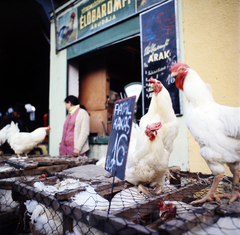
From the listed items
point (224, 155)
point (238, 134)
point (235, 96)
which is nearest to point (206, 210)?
point (224, 155)

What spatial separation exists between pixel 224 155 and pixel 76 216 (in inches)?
45.8

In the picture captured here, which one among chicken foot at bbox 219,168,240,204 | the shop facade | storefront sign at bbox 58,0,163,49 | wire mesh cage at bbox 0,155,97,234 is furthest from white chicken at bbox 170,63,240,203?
storefront sign at bbox 58,0,163,49

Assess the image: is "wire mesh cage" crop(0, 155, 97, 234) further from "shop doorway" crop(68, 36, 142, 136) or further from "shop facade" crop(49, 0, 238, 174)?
Answer: "shop doorway" crop(68, 36, 142, 136)

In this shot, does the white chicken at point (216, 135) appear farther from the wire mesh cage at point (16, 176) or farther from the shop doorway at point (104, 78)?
the shop doorway at point (104, 78)

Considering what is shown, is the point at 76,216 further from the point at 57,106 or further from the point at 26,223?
the point at 57,106

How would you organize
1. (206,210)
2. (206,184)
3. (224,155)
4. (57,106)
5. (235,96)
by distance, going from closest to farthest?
1. (206,210)
2. (224,155)
3. (206,184)
4. (235,96)
5. (57,106)

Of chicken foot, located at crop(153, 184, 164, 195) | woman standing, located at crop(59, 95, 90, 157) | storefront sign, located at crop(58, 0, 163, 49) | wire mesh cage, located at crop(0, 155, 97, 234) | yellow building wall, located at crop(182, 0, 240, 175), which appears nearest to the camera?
chicken foot, located at crop(153, 184, 164, 195)

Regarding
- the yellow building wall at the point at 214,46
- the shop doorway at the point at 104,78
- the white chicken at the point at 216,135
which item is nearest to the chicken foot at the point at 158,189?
the white chicken at the point at 216,135

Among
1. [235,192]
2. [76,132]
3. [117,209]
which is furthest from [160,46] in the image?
[117,209]

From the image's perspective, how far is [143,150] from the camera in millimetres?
1869

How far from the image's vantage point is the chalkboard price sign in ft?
4.63

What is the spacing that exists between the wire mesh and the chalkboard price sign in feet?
0.89

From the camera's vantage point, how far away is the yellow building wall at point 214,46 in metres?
2.70

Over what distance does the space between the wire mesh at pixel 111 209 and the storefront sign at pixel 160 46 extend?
165cm
